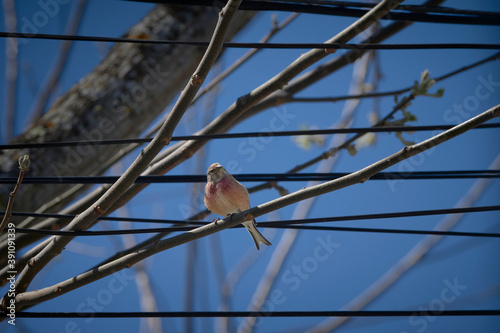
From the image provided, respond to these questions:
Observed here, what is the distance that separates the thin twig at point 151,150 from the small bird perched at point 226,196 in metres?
1.33

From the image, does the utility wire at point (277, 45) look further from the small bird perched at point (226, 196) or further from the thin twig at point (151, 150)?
the small bird perched at point (226, 196)

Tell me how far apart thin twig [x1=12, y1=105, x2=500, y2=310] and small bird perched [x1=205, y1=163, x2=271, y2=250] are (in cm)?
131

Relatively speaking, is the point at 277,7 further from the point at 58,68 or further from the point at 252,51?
the point at 58,68

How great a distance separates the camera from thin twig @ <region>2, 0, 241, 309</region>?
271cm

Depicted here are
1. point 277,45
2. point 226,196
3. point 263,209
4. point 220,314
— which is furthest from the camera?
point 226,196

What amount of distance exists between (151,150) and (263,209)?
799 mm

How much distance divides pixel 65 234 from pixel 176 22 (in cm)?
255

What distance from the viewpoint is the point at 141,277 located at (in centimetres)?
834

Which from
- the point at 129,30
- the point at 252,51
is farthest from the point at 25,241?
the point at 252,51

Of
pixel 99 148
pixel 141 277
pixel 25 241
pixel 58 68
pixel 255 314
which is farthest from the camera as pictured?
pixel 141 277

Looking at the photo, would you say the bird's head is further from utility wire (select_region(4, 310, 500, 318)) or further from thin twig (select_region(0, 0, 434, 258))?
utility wire (select_region(4, 310, 500, 318))

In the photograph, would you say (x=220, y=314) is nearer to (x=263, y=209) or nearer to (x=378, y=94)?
(x=263, y=209)

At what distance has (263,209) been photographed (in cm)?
298

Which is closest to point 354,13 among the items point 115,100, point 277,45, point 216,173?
point 277,45
